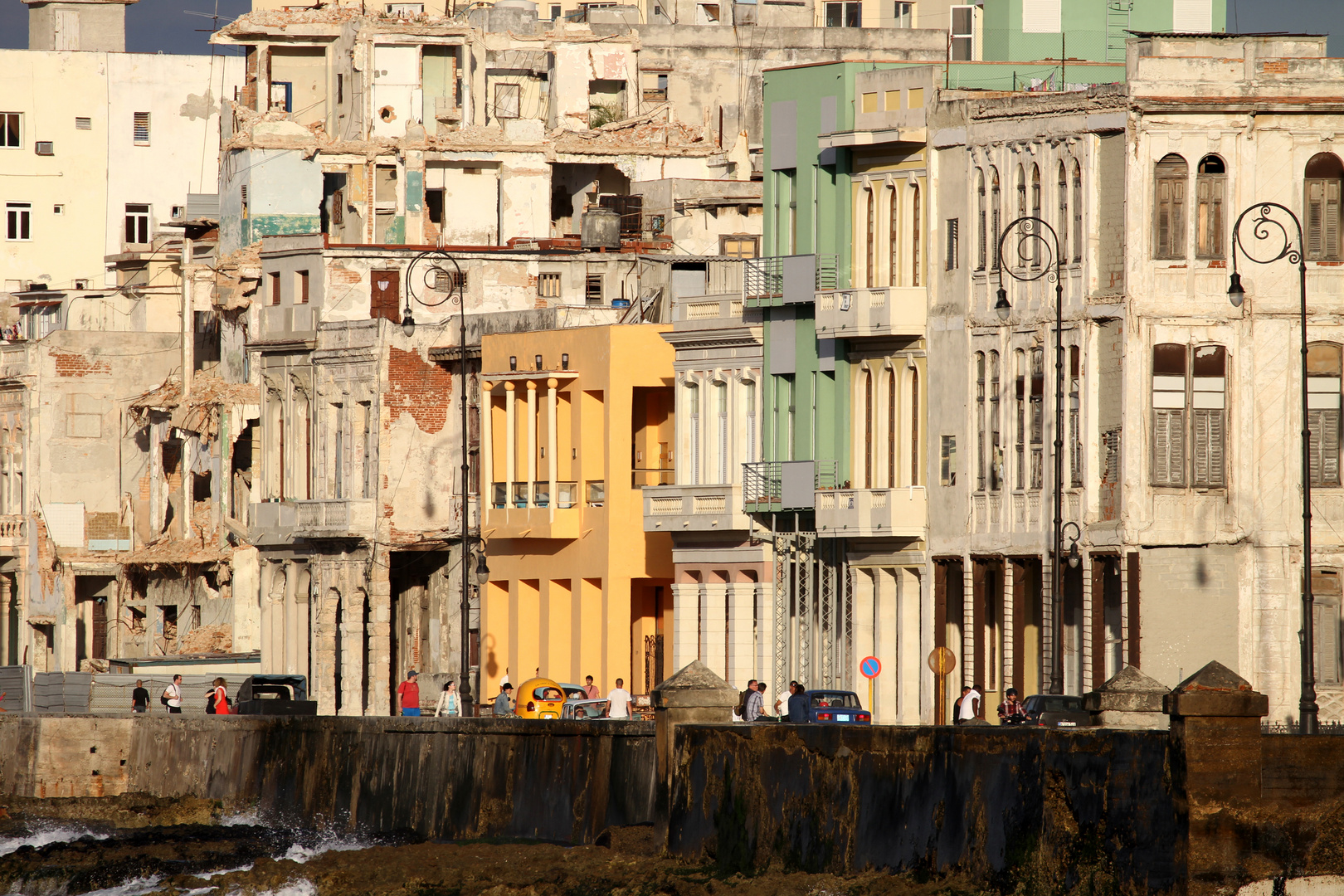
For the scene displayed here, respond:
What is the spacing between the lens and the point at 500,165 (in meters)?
81.5

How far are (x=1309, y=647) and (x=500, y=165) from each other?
4085 cm

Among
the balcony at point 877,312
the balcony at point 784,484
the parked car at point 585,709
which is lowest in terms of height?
the parked car at point 585,709

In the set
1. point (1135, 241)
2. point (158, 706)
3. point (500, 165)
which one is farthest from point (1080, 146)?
point (500, 165)

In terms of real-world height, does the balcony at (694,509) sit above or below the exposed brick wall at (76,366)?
below

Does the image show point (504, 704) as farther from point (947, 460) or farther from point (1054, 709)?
point (1054, 709)

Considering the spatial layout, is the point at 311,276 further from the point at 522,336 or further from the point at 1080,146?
the point at 1080,146

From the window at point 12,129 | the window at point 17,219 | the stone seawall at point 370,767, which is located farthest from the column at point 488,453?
the window at point 12,129

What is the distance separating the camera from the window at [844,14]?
3932 inches

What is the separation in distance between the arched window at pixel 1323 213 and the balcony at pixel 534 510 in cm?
1935

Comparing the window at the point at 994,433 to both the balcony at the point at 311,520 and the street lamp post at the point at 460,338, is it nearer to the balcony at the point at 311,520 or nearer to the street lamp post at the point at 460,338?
the street lamp post at the point at 460,338

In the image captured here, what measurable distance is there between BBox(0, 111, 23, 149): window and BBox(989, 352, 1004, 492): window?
191 ft

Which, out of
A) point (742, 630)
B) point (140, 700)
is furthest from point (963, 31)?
point (140, 700)

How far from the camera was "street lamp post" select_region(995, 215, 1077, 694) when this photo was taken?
4900 cm

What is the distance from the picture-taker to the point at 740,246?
6975cm
